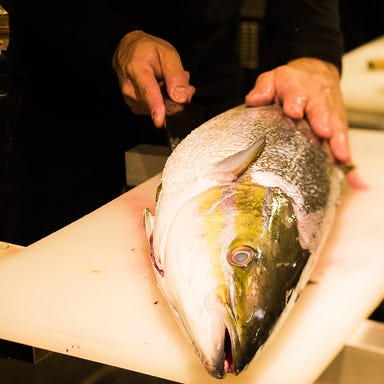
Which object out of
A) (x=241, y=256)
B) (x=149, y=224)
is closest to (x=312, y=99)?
(x=149, y=224)

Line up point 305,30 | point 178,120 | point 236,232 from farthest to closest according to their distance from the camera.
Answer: point 305,30 → point 178,120 → point 236,232

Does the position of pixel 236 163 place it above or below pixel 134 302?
above

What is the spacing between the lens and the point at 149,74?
1289 millimetres

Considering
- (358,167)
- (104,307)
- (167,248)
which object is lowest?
(358,167)

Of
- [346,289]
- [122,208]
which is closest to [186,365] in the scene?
[346,289]

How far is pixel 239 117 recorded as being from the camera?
1235mm

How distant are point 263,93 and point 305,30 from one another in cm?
40

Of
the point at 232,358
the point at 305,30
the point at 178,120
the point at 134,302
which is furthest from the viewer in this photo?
the point at 305,30

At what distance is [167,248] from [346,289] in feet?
0.96

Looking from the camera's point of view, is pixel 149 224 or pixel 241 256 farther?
pixel 149 224

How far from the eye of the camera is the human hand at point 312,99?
1.29 m

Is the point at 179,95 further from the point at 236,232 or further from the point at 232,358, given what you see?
the point at 232,358

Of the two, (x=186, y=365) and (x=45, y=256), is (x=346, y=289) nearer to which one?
(x=186, y=365)

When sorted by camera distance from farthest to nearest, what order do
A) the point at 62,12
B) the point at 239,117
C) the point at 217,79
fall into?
the point at 217,79 → the point at 62,12 → the point at 239,117
